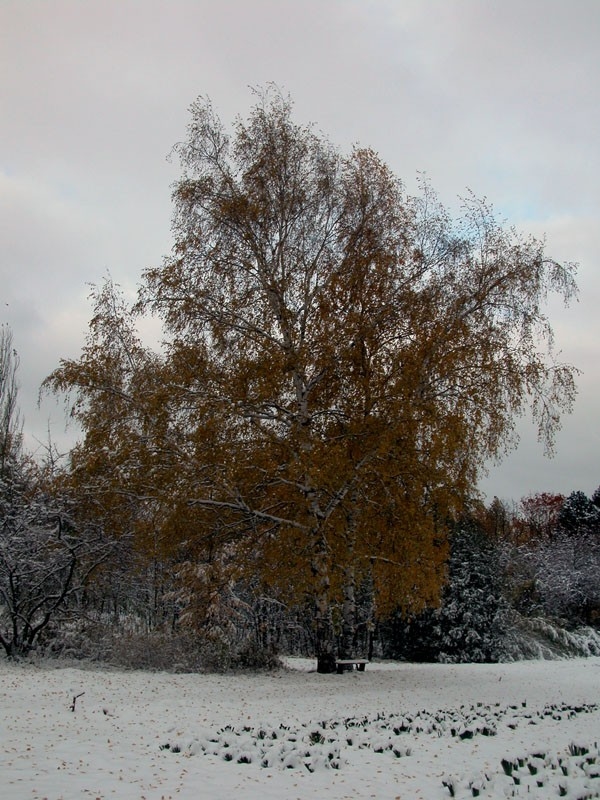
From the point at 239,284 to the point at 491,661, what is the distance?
629 inches

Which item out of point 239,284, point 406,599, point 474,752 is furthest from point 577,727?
point 239,284

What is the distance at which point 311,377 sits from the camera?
45.7 feet

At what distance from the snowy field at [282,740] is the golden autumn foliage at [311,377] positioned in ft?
10.0

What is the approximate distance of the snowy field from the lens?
17.8 feet

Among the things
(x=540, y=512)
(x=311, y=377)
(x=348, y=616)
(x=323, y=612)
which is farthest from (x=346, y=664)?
(x=540, y=512)

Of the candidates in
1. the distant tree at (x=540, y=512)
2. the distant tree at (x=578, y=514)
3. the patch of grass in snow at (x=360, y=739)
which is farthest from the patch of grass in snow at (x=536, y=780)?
the distant tree at (x=540, y=512)

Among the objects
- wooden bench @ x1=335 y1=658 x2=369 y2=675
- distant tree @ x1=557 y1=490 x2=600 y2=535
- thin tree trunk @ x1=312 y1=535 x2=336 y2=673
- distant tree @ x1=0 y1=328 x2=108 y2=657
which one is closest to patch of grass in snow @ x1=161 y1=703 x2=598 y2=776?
thin tree trunk @ x1=312 y1=535 x2=336 y2=673

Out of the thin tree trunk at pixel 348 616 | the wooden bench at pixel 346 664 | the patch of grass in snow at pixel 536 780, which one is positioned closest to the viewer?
the patch of grass in snow at pixel 536 780

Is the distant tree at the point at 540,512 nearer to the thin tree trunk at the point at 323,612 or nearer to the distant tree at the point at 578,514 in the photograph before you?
the distant tree at the point at 578,514

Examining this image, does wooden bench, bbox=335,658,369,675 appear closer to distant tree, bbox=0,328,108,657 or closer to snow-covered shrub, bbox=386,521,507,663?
distant tree, bbox=0,328,108,657

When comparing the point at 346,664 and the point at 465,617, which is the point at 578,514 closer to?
the point at 465,617

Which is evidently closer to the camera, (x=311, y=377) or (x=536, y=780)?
(x=536, y=780)

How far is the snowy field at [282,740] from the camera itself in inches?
214

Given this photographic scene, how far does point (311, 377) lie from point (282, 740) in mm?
7922
